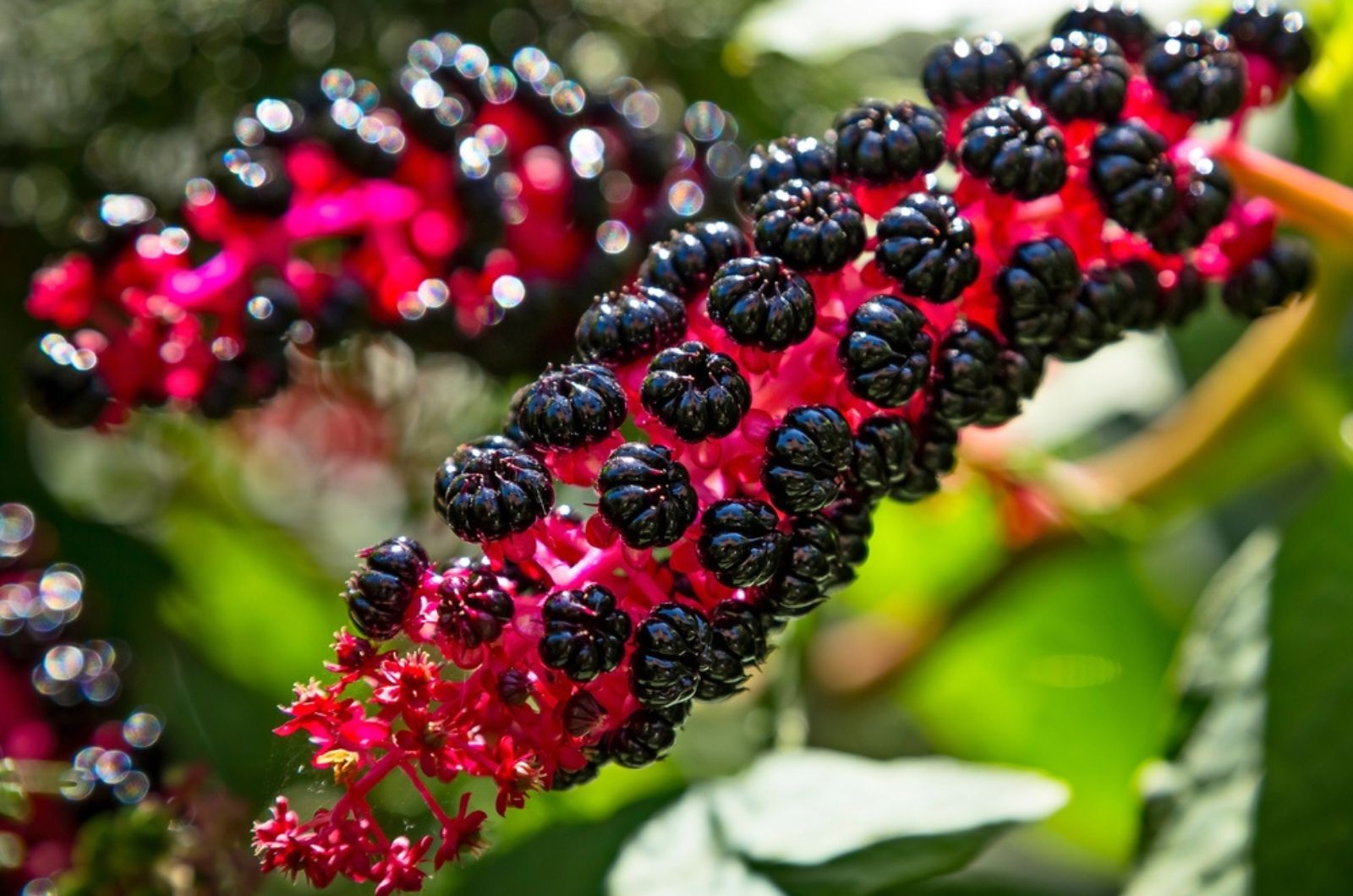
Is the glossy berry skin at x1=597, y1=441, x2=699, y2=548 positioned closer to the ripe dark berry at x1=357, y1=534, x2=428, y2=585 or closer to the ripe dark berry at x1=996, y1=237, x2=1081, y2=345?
the ripe dark berry at x1=357, y1=534, x2=428, y2=585

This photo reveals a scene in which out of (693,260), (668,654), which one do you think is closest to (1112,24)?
(693,260)

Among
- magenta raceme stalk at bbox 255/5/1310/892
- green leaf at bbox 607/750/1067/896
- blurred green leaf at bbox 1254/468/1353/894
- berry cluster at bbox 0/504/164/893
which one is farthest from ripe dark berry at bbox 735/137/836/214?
berry cluster at bbox 0/504/164/893

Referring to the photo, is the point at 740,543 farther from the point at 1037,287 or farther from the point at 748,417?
the point at 1037,287

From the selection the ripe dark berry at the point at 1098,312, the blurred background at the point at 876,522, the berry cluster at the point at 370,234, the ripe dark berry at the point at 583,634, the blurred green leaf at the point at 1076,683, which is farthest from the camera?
the blurred green leaf at the point at 1076,683

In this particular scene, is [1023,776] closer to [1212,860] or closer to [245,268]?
[1212,860]

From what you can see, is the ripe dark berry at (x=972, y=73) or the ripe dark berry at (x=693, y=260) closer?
the ripe dark berry at (x=693, y=260)

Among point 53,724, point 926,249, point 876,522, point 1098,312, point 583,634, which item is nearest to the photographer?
point 583,634

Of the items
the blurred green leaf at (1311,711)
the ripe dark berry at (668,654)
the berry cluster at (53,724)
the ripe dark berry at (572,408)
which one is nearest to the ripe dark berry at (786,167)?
the ripe dark berry at (572,408)

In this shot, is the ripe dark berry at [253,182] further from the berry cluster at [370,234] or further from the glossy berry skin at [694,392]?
the glossy berry skin at [694,392]

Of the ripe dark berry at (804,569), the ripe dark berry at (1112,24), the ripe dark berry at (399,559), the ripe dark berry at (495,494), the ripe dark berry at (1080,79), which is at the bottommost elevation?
the ripe dark berry at (399,559)
